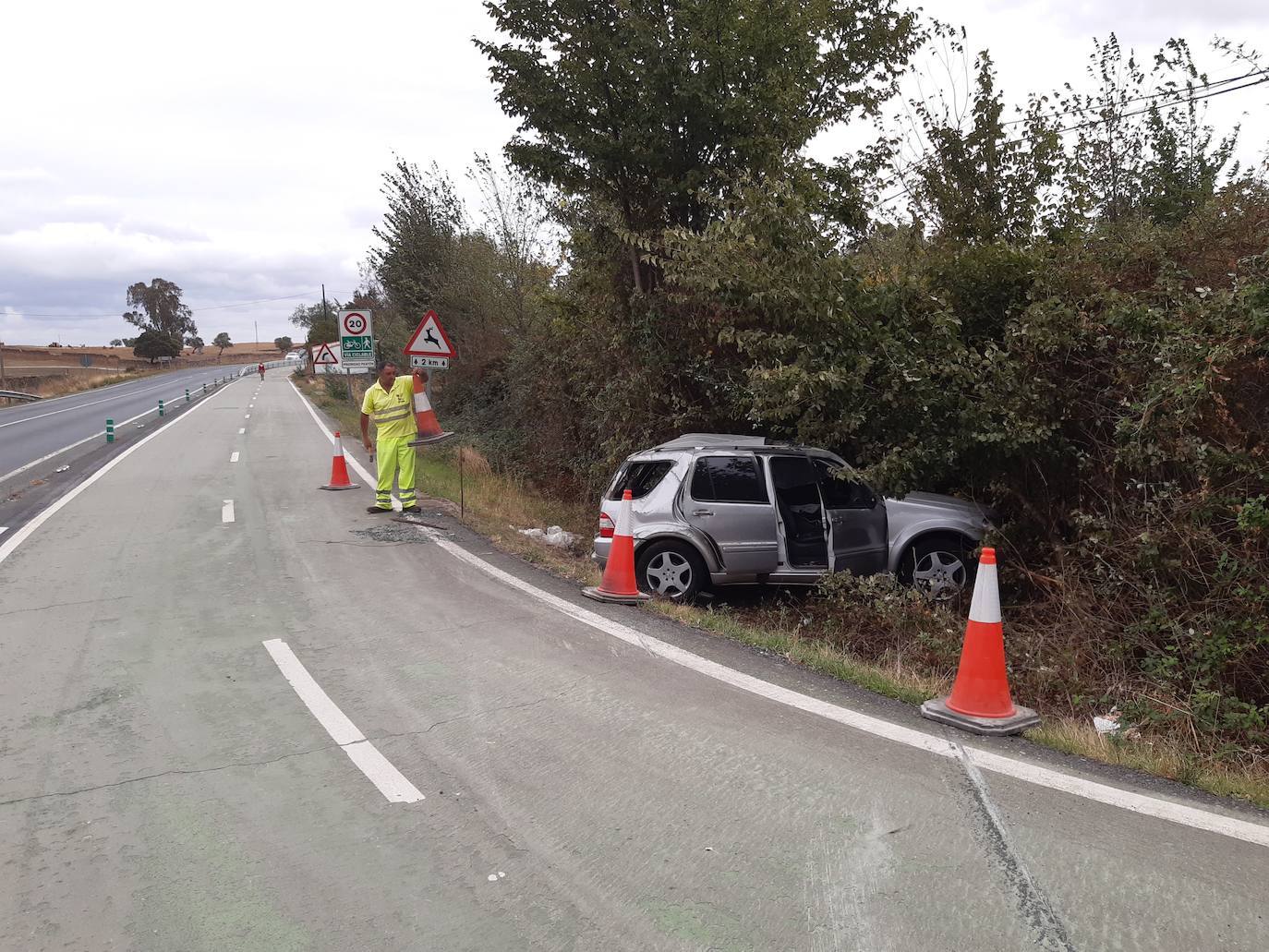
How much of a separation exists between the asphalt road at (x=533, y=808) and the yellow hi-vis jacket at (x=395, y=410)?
17.3 feet

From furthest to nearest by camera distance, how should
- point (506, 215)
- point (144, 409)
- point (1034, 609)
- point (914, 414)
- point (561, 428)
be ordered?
point (144, 409) < point (506, 215) < point (561, 428) < point (914, 414) < point (1034, 609)

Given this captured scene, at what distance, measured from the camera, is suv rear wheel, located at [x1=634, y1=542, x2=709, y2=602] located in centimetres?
809

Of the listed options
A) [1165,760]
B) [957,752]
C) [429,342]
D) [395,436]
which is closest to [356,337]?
[429,342]

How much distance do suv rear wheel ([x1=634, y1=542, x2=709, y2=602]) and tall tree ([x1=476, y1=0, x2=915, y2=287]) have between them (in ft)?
16.1

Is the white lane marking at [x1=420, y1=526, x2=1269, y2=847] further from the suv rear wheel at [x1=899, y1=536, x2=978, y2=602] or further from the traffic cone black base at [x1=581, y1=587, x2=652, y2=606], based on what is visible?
the suv rear wheel at [x1=899, y1=536, x2=978, y2=602]

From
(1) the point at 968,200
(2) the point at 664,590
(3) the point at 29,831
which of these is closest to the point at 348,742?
(3) the point at 29,831

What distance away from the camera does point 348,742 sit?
4531mm

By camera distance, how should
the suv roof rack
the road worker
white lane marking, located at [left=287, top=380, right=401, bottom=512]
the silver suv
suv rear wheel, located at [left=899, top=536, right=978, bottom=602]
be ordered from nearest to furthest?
the silver suv
suv rear wheel, located at [left=899, top=536, right=978, bottom=602]
the suv roof rack
the road worker
white lane marking, located at [left=287, top=380, right=401, bottom=512]

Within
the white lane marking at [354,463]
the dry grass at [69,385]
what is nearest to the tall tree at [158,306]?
the dry grass at [69,385]

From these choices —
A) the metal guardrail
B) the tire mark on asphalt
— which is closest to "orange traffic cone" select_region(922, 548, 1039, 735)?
the tire mark on asphalt

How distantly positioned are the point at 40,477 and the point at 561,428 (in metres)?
9.00

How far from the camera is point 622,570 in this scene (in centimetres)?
741

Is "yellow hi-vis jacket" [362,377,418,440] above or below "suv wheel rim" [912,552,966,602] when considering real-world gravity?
above

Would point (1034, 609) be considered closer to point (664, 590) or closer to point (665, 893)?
point (664, 590)
